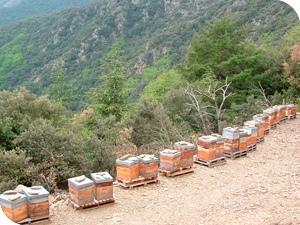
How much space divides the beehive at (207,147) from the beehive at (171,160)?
1.35 meters

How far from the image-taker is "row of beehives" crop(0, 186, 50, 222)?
16.7 ft

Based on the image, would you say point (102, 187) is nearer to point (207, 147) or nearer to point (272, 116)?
point (207, 147)

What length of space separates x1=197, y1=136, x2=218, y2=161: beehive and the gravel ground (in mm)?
450

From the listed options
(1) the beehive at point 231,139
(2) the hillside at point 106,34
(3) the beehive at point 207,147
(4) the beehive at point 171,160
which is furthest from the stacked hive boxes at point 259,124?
(2) the hillside at point 106,34

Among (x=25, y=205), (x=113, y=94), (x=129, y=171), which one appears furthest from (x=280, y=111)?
(x=25, y=205)

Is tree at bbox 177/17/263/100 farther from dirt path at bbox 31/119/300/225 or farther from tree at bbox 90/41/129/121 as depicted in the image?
dirt path at bbox 31/119/300/225

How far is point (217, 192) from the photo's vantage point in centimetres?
745

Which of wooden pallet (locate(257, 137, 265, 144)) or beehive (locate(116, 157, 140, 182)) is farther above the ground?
beehive (locate(116, 157, 140, 182))

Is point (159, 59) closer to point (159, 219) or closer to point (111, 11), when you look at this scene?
point (111, 11)

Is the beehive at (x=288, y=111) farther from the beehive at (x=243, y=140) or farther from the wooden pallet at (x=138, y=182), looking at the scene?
the wooden pallet at (x=138, y=182)

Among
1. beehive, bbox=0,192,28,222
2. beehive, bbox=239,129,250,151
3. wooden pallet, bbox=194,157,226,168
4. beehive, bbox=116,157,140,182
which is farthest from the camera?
beehive, bbox=239,129,250,151

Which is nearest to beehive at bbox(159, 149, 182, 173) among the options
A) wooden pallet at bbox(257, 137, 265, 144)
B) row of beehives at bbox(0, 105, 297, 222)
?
row of beehives at bbox(0, 105, 297, 222)

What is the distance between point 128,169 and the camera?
23.7ft

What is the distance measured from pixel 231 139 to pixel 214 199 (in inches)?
146
